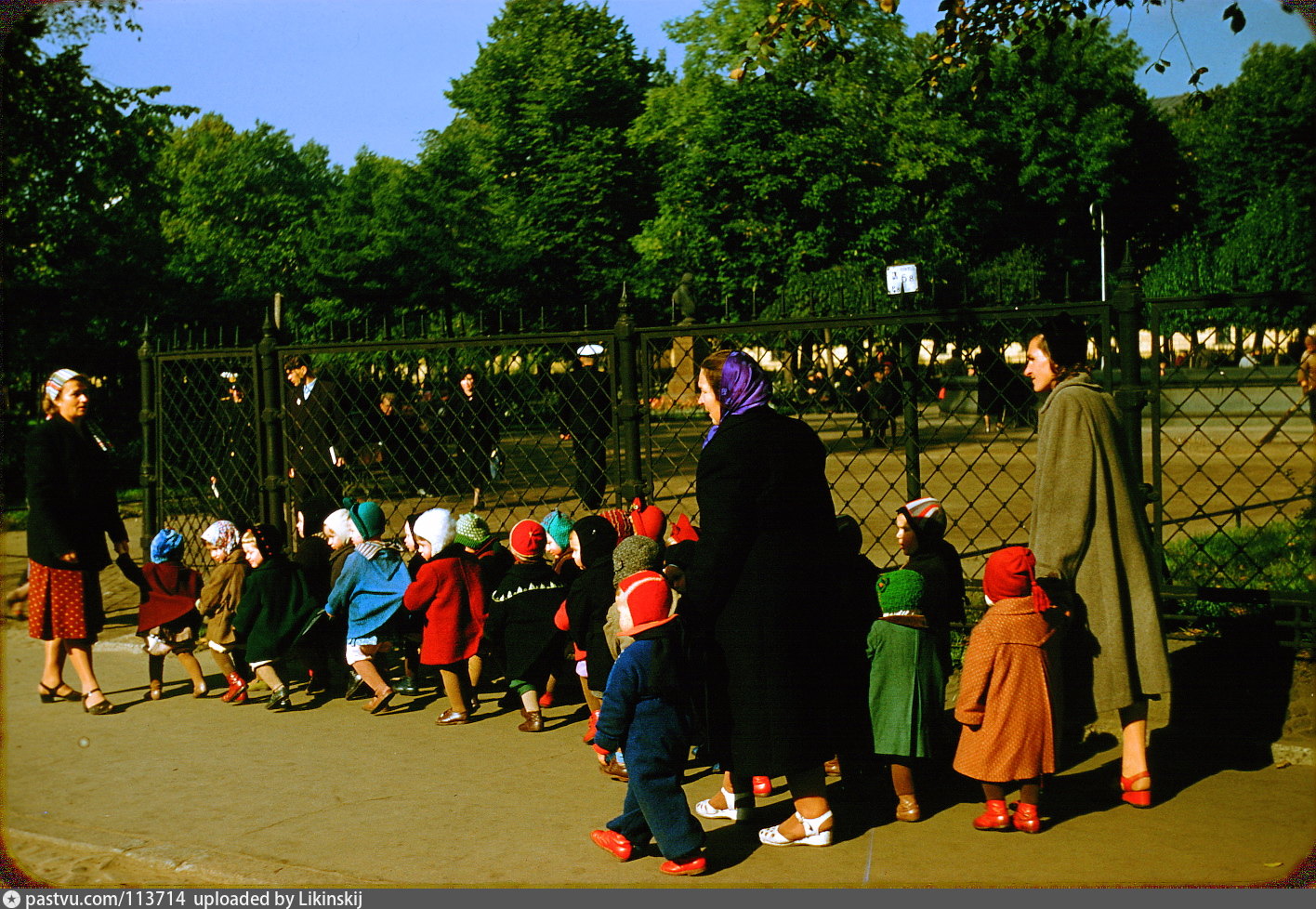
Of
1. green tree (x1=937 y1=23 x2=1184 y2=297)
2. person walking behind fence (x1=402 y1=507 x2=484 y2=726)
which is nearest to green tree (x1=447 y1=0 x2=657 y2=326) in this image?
green tree (x1=937 y1=23 x2=1184 y2=297)

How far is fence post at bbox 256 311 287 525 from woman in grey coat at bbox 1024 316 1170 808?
17.0 feet

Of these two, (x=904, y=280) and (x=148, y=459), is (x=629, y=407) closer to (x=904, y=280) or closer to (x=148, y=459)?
(x=904, y=280)

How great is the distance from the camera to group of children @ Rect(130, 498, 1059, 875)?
4.33 m

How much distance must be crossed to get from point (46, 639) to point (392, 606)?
2.02 metres

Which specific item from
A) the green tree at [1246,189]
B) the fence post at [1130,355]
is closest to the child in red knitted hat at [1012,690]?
the fence post at [1130,355]

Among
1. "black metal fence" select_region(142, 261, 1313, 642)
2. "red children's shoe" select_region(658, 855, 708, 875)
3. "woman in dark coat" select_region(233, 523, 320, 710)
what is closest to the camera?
"red children's shoe" select_region(658, 855, 708, 875)

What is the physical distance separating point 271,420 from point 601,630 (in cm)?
361

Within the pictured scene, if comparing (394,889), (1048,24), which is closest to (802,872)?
(394,889)

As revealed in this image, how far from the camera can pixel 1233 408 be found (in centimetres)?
2423

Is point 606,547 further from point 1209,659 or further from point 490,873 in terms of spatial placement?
point 1209,659

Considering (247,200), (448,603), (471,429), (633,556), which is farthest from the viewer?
(247,200)

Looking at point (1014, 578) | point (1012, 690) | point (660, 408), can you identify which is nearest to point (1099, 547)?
point (1014, 578)

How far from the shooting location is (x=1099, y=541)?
184 inches

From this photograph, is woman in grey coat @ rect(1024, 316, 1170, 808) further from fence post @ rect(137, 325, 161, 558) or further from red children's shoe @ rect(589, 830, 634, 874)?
fence post @ rect(137, 325, 161, 558)
